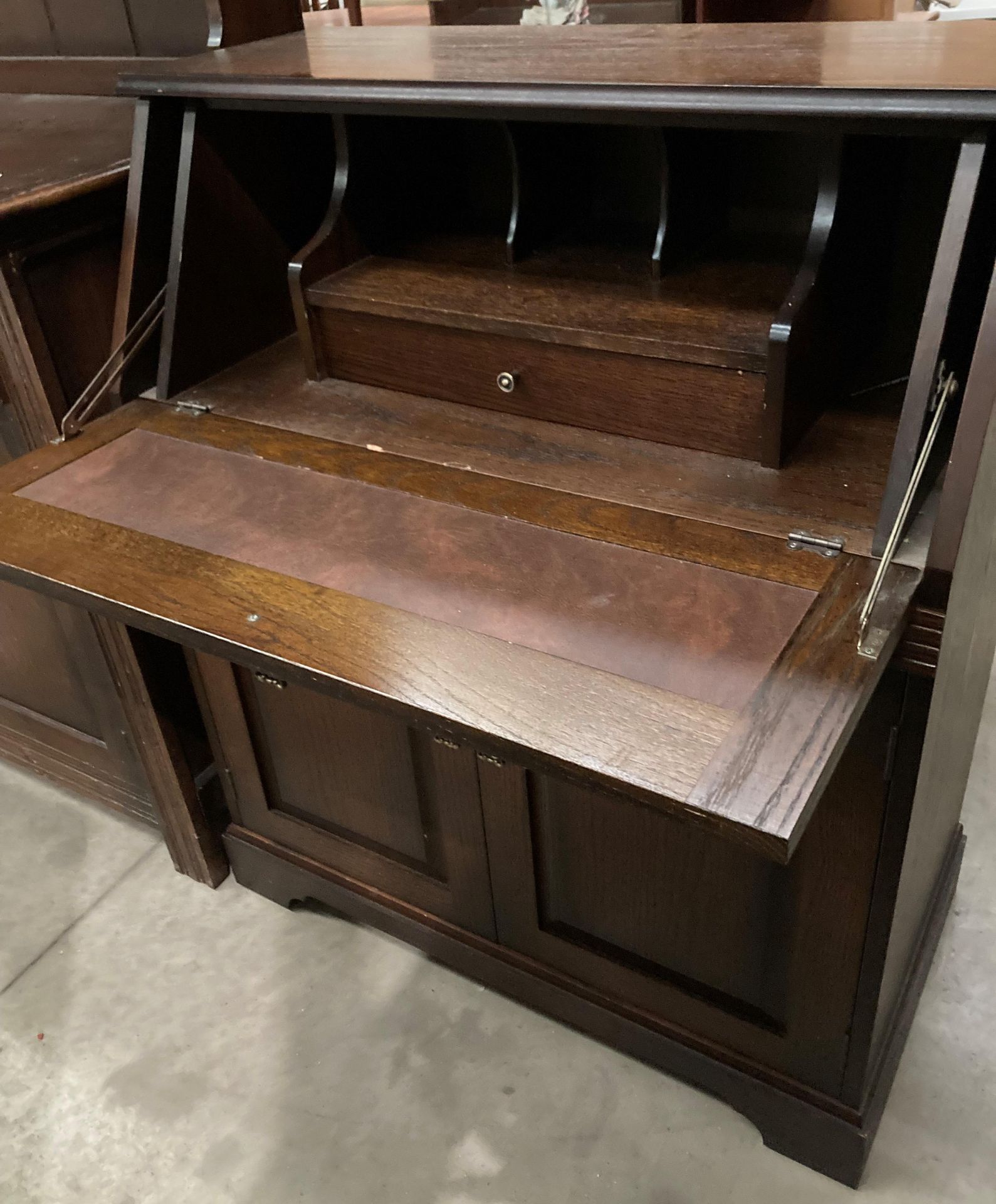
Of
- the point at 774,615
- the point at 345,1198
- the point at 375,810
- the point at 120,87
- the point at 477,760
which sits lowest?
the point at 345,1198

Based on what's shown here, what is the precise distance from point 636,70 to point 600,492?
Result: 39cm

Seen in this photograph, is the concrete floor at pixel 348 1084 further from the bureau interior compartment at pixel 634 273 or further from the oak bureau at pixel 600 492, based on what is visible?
the bureau interior compartment at pixel 634 273

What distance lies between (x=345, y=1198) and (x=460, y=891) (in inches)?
16.4

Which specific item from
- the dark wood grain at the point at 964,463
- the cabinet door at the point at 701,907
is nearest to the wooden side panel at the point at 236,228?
the cabinet door at the point at 701,907

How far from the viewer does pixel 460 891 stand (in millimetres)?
1499

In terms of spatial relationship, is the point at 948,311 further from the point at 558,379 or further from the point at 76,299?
the point at 76,299

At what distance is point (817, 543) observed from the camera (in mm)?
898

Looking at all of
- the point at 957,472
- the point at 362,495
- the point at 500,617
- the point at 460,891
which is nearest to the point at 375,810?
the point at 460,891

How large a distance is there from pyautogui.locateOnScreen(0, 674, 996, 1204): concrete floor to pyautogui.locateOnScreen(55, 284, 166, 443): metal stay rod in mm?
921

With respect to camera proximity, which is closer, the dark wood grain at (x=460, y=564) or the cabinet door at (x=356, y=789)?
the dark wood grain at (x=460, y=564)

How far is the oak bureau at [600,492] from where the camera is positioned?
80 cm

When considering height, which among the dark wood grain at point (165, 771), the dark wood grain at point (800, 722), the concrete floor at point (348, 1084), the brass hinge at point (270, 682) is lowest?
the concrete floor at point (348, 1084)

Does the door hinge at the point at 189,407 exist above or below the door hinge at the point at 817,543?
above

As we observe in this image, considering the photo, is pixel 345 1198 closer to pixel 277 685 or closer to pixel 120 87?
pixel 277 685
